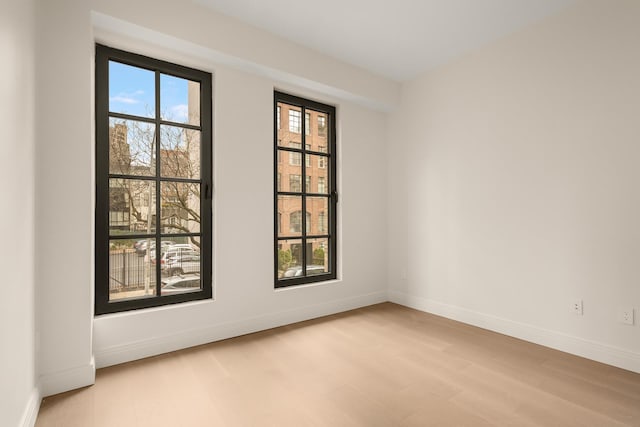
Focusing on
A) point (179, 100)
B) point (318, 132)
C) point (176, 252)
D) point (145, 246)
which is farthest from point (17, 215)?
point (318, 132)

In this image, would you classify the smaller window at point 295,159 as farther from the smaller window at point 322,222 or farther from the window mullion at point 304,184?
the smaller window at point 322,222

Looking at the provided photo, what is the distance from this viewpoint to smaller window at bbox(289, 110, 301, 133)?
3561mm

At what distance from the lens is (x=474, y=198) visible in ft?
10.9

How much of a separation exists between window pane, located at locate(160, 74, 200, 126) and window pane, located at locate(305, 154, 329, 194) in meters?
1.28

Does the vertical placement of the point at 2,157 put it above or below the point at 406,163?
below

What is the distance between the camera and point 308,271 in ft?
12.1

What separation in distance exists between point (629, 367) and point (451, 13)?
9.92ft

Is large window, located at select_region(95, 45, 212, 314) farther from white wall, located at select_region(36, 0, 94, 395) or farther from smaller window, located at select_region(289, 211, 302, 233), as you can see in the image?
smaller window, located at select_region(289, 211, 302, 233)

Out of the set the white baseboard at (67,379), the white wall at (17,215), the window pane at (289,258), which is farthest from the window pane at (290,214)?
the white wall at (17,215)

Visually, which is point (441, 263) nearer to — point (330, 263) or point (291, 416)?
point (330, 263)

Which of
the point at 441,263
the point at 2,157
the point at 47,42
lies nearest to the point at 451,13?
the point at 441,263

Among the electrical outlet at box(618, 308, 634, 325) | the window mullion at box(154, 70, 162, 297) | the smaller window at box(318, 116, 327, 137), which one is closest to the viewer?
the electrical outlet at box(618, 308, 634, 325)

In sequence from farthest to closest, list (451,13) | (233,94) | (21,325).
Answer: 1. (233,94)
2. (451,13)
3. (21,325)

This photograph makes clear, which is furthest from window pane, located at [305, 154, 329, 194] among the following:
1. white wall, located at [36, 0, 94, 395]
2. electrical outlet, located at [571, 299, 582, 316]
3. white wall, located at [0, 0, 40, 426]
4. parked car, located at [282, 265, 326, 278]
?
electrical outlet, located at [571, 299, 582, 316]
